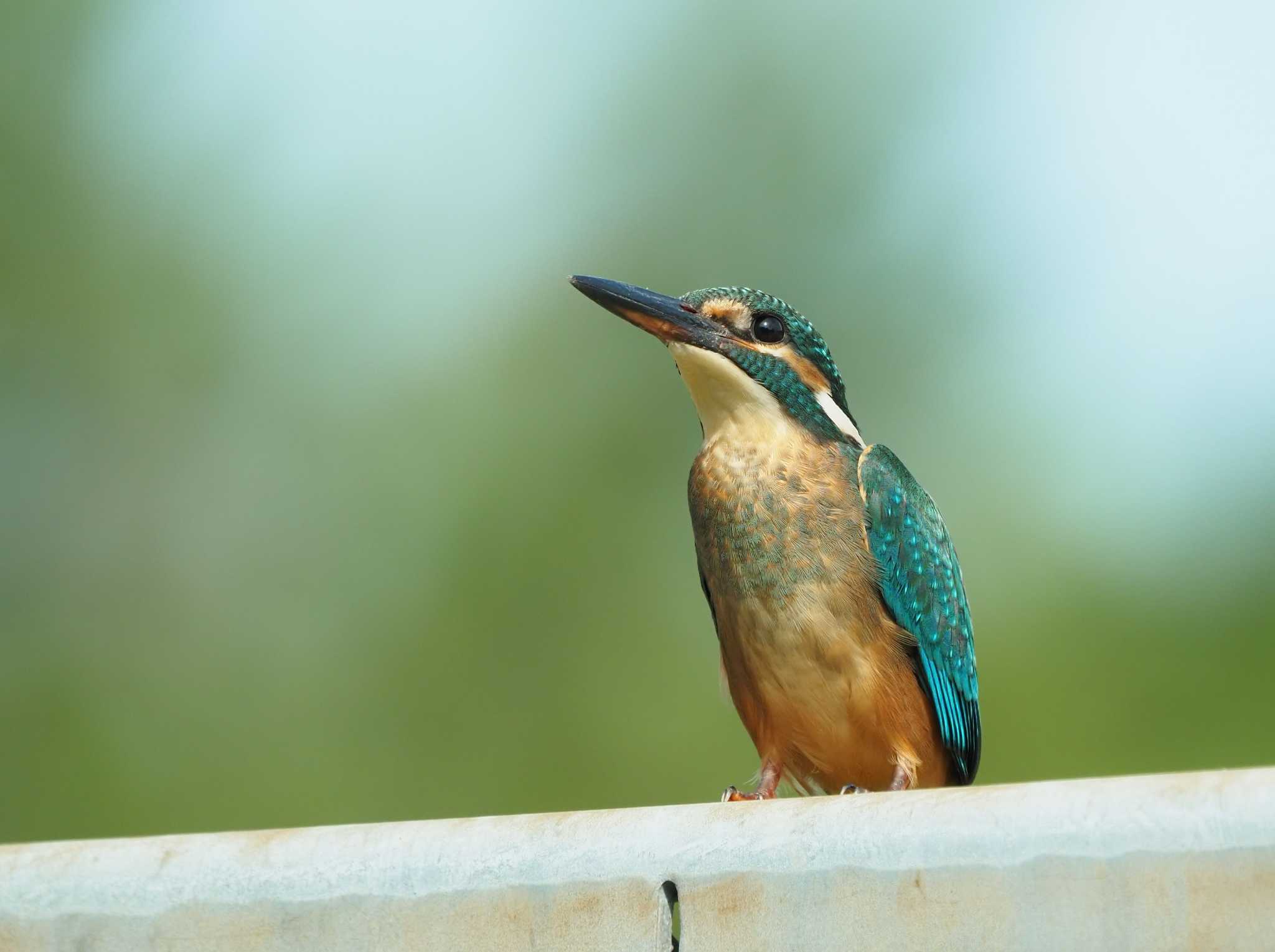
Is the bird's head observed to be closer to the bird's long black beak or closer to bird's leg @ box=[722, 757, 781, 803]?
the bird's long black beak

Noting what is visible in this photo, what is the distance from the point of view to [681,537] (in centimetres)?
1399

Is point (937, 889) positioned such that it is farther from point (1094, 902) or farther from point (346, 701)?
point (346, 701)

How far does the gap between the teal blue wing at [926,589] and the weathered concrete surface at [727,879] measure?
1.90 m

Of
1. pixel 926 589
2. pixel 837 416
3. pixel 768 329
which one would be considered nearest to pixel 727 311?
pixel 768 329

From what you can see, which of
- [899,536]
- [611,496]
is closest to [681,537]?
[611,496]

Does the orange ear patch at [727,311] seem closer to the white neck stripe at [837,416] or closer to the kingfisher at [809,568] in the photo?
Answer: the kingfisher at [809,568]

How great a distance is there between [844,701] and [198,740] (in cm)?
1065

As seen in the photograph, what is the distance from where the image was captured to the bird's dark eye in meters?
4.45

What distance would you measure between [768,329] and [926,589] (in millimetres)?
869

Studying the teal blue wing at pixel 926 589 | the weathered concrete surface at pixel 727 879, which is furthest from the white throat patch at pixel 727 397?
the weathered concrete surface at pixel 727 879

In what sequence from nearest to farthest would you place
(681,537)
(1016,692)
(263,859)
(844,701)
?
1. (263,859)
2. (844,701)
3. (1016,692)
4. (681,537)

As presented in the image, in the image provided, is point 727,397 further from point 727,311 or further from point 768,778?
point 768,778

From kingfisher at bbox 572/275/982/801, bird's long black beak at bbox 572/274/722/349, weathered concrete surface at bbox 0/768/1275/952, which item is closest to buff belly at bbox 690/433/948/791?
kingfisher at bbox 572/275/982/801

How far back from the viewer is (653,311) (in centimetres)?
438
